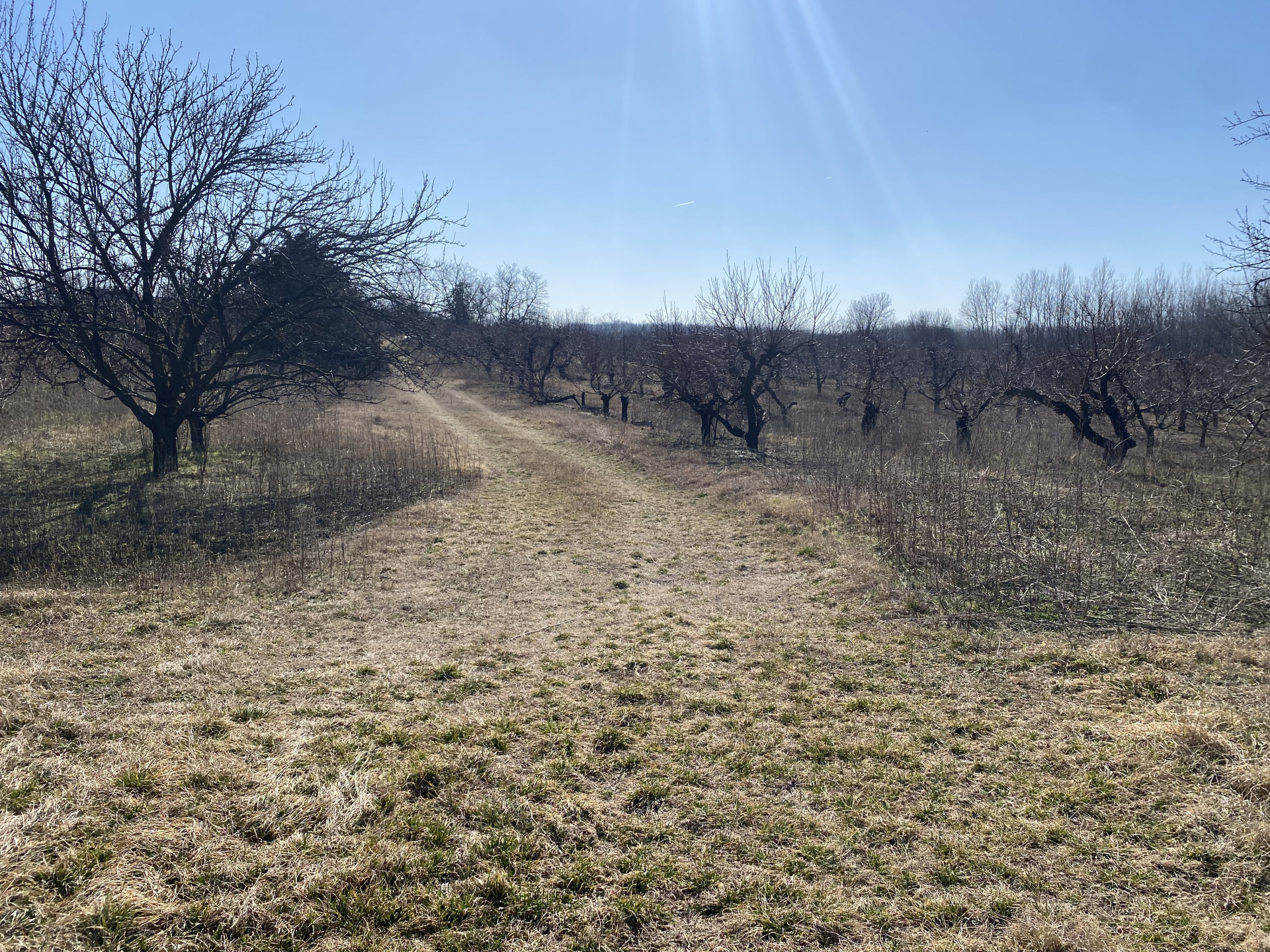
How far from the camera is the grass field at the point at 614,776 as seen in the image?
2629mm

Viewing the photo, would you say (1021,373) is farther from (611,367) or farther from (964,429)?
(611,367)

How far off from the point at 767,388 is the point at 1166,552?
13.1 meters

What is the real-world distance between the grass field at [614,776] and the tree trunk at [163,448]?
6177 mm

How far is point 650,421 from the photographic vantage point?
2486 cm

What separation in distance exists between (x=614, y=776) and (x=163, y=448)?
1125 centimetres

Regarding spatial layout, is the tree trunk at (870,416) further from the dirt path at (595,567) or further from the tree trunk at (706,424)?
the dirt path at (595,567)

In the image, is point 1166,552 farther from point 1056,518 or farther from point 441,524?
point 441,524

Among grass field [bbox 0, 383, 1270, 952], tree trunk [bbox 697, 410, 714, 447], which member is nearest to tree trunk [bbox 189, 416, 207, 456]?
grass field [bbox 0, 383, 1270, 952]

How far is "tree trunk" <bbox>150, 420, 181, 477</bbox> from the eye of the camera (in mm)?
11289

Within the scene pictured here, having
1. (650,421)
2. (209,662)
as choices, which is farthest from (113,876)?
(650,421)

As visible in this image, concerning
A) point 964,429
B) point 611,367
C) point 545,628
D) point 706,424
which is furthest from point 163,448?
point 611,367

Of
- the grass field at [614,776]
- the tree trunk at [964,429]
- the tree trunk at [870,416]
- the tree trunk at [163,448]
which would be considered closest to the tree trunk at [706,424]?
the tree trunk at [870,416]

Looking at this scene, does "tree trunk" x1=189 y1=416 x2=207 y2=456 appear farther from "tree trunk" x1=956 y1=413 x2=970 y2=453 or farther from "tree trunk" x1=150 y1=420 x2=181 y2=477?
"tree trunk" x1=956 y1=413 x2=970 y2=453

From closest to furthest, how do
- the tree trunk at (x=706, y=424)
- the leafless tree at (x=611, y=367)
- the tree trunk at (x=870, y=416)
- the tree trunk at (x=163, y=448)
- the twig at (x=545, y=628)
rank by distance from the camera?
the twig at (x=545, y=628), the tree trunk at (x=163, y=448), the tree trunk at (x=706, y=424), the tree trunk at (x=870, y=416), the leafless tree at (x=611, y=367)
